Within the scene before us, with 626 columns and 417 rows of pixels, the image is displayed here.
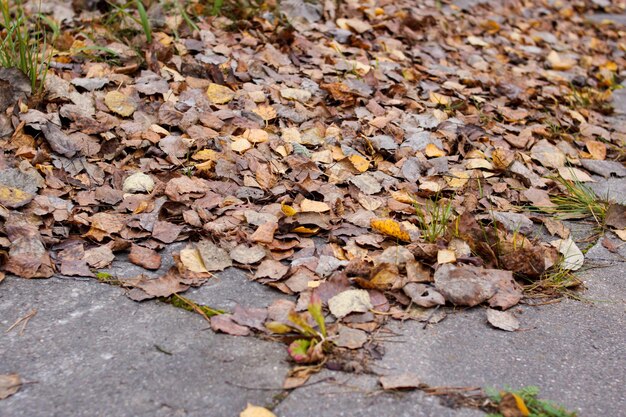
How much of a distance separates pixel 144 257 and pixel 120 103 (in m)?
0.94

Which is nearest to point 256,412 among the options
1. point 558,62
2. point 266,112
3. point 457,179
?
point 457,179

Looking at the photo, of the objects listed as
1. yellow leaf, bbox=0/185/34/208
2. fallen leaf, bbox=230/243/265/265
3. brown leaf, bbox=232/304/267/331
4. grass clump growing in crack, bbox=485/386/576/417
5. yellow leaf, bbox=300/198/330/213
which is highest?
yellow leaf, bbox=0/185/34/208

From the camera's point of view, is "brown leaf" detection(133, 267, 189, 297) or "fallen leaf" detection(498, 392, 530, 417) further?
"brown leaf" detection(133, 267, 189, 297)

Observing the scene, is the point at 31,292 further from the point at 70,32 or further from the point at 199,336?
the point at 70,32

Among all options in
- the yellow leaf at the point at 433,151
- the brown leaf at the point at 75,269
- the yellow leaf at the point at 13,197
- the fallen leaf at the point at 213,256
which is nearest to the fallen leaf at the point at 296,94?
the yellow leaf at the point at 433,151

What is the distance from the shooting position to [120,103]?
99.3 inches

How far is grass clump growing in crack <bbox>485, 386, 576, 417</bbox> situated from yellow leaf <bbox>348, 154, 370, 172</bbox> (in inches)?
45.0

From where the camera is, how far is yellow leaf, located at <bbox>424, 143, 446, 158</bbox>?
2.57m

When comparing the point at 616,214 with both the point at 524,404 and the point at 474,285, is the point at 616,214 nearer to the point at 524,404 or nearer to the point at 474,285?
the point at 474,285

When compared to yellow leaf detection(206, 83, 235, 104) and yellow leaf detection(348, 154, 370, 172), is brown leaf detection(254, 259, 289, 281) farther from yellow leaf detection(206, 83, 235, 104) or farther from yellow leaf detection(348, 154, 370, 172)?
yellow leaf detection(206, 83, 235, 104)

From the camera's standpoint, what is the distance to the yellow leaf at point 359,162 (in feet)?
7.86

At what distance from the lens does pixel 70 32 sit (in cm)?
306

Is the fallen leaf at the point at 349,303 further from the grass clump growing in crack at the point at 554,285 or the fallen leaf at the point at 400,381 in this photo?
the grass clump growing in crack at the point at 554,285

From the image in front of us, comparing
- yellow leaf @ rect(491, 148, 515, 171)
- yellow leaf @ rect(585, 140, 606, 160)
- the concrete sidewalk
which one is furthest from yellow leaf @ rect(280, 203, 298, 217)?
yellow leaf @ rect(585, 140, 606, 160)
